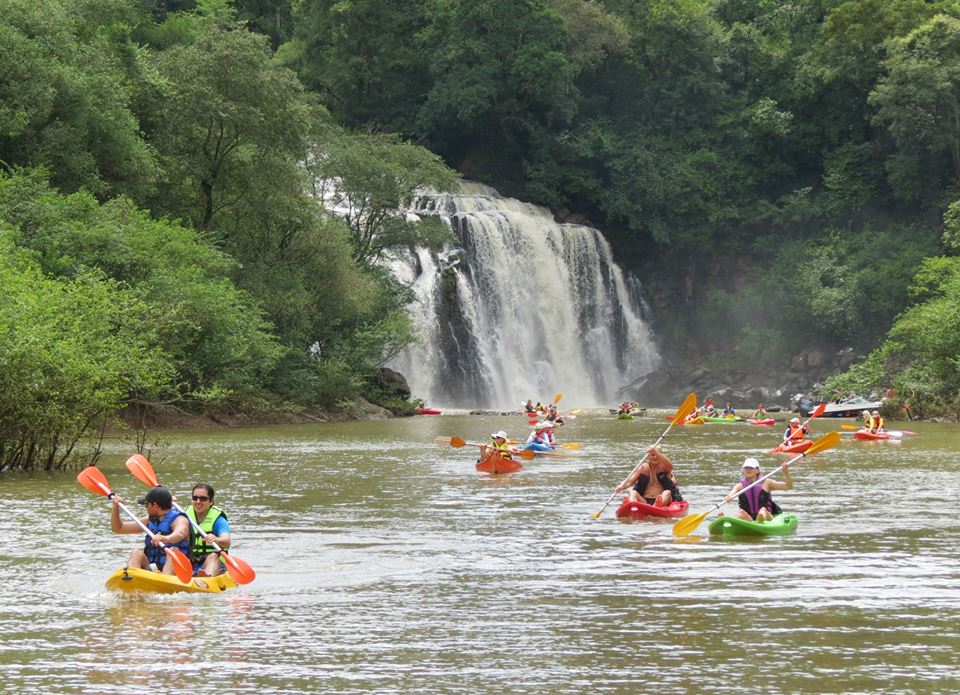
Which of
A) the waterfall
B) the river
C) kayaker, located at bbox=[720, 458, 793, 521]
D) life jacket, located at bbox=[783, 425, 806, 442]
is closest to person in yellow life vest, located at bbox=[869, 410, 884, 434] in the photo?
life jacket, located at bbox=[783, 425, 806, 442]

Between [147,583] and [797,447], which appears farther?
[797,447]

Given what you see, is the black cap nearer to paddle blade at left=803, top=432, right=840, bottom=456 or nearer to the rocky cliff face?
paddle blade at left=803, top=432, right=840, bottom=456

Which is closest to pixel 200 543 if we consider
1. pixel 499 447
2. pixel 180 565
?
pixel 180 565

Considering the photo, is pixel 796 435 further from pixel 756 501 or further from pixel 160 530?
pixel 160 530

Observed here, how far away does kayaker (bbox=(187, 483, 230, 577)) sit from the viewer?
12344 millimetres

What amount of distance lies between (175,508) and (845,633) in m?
6.01

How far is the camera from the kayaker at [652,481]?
18.0m

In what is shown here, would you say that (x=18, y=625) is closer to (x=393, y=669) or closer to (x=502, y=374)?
(x=393, y=669)

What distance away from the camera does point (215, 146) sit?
4259cm

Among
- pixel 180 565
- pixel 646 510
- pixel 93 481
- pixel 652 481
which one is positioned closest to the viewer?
pixel 180 565

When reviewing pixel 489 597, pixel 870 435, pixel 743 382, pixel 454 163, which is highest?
pixel 454 163

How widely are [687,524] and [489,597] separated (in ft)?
14.6

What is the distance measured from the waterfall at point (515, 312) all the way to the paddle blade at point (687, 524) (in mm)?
37458

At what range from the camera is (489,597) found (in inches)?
470
